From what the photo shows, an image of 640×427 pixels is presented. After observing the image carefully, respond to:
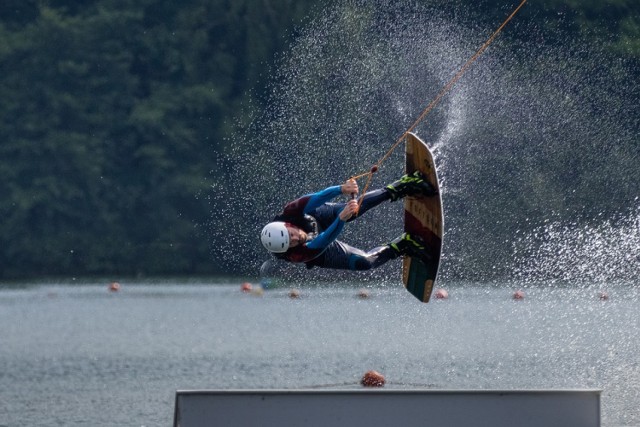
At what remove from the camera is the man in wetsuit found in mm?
8891

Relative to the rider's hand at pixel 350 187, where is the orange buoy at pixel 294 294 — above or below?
above

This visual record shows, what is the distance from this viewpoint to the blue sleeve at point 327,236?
8938 millimetres

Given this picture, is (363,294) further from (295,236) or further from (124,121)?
(124,121)

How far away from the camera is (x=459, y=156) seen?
28.3 meters

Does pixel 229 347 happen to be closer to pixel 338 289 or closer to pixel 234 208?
pixel 338 289

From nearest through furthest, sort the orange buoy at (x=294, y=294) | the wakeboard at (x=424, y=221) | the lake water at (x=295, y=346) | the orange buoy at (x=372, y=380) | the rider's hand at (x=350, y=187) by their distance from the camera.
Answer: the rider's hand at (x=350, y=187), the wakeboard at (x=424, y=221), the orange buoy at (x=372, y=380), the lake water at (x=295, y=346), the orange buoy at (x=294, y=294)

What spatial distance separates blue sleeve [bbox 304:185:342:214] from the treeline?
23092 millimetres

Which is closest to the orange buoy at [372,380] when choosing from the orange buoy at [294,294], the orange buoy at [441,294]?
the orange buoy at [441,294]

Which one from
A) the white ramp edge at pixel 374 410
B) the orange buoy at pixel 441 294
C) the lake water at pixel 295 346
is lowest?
the white ramp edge at pixel 374 410

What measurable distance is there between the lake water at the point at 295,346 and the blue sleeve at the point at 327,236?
→ 109 inches

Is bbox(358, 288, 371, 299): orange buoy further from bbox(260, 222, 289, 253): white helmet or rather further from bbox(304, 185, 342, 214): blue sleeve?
bbox(260, 222, 289, 253): white helmet

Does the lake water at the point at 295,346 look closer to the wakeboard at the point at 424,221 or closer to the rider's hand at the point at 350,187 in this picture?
the wakeboard at the point at 424,221

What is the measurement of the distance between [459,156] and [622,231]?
164 inches

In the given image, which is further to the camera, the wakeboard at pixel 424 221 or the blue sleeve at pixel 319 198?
the wakeboard at pixel 424 221
